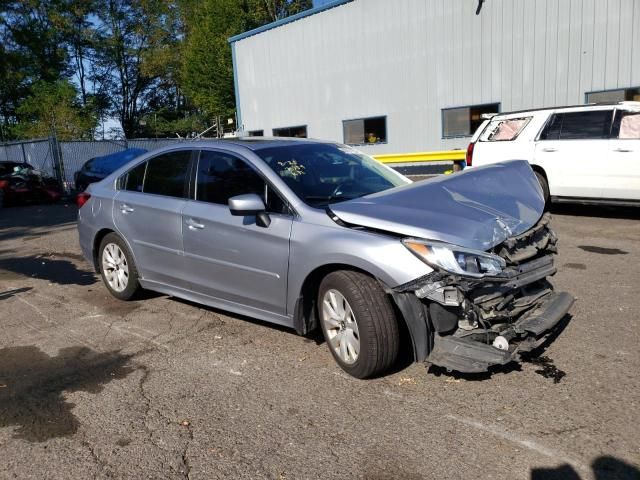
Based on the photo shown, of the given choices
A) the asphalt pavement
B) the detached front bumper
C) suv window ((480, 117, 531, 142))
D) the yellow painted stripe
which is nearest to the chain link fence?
the yellow painted stripe

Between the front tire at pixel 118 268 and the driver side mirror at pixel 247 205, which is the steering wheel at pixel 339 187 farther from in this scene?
the front tire at pixel 118 268

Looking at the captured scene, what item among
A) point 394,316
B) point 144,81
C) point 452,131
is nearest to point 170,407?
point 394,316

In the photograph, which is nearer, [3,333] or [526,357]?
[526,357]

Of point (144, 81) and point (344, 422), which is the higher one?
point (144, 81)

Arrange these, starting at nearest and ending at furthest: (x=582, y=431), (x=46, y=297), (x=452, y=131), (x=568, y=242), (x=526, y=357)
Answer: (x=582, y=431) < (x=526, y=357) < (x=46, y=297) < (x=568, y=242) < (x=452, y=131)

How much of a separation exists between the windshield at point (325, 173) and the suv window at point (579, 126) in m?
5.53

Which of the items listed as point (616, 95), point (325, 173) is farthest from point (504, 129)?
point (325, 173)

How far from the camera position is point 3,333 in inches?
199

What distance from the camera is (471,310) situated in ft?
11.1

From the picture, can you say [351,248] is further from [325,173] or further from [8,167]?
[8,167]

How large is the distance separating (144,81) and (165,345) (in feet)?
180

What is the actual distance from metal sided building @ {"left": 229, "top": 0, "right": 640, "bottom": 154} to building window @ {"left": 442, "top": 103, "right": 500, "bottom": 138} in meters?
0.03

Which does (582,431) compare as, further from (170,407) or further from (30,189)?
(30,189)

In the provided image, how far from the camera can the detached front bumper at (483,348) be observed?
329 cm
